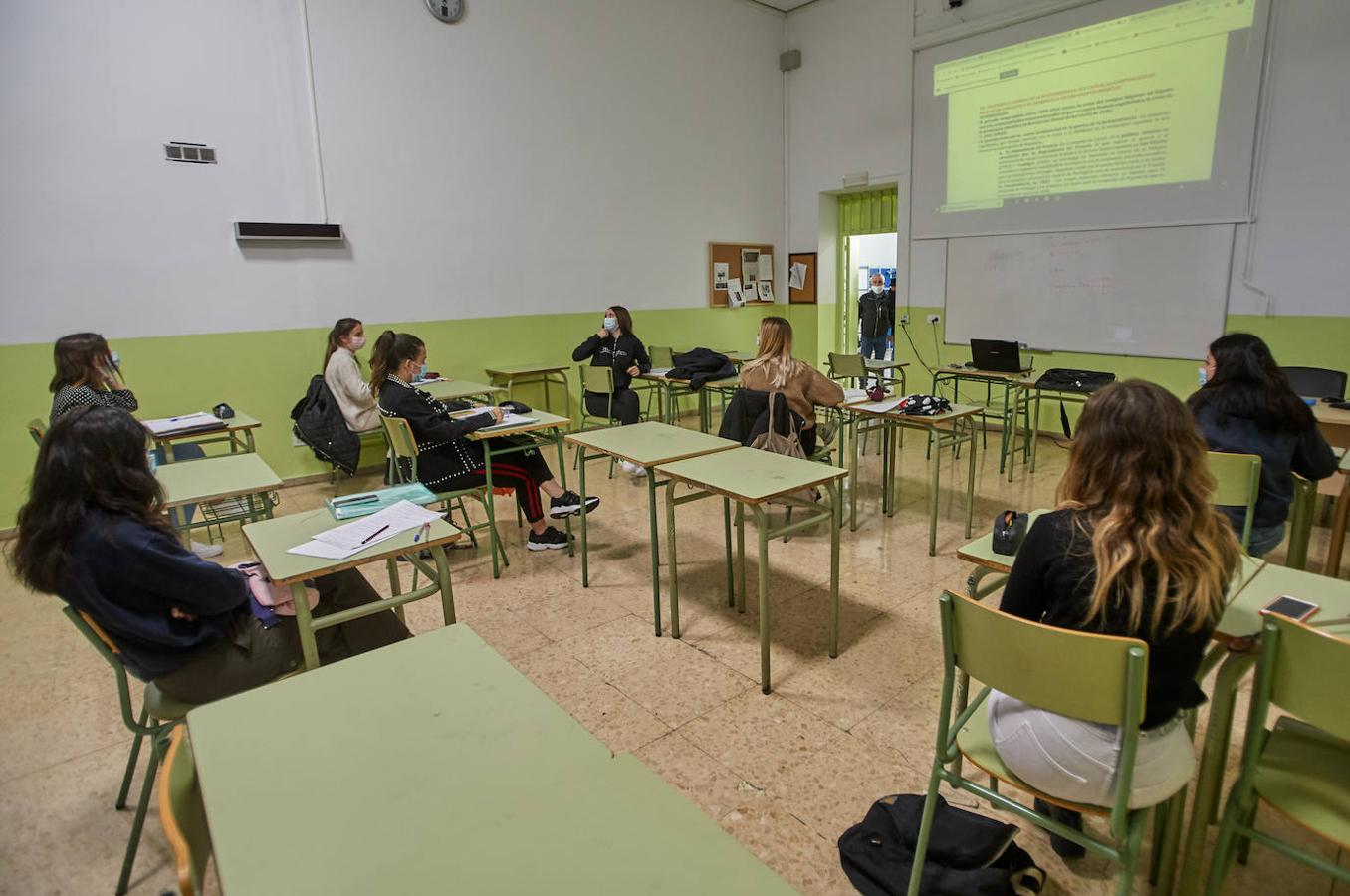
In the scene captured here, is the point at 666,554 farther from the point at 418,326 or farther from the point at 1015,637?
the point at 418,326

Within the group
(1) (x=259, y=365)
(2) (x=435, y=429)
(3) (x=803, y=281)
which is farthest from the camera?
(3) (x=803, y=281)

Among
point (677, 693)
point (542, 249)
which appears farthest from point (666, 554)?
point (542, 249)

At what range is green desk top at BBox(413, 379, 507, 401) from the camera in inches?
195

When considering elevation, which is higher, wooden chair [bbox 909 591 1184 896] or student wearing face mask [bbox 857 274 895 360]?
student wearing face mask [bbox 857 274 895 360]

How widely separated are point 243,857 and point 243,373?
5.13 m

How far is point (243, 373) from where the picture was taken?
529 centimetres

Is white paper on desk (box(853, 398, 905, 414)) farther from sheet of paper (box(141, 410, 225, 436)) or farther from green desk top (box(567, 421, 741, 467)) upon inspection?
sheet of paper (box(141, 410, 225, 436))

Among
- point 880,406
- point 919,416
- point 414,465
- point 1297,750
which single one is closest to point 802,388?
point 880,406

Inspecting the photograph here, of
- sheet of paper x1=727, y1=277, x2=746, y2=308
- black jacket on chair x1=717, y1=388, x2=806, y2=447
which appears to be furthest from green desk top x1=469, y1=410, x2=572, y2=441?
sheet of paper x1=727, y1=277, x2=746, y2=308

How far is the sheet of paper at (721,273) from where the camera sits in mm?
7934

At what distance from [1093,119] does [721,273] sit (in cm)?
360

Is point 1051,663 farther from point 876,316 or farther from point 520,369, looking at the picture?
point 876,316

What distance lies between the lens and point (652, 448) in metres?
3.17

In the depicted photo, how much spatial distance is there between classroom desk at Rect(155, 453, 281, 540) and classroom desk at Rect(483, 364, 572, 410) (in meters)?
2.99
